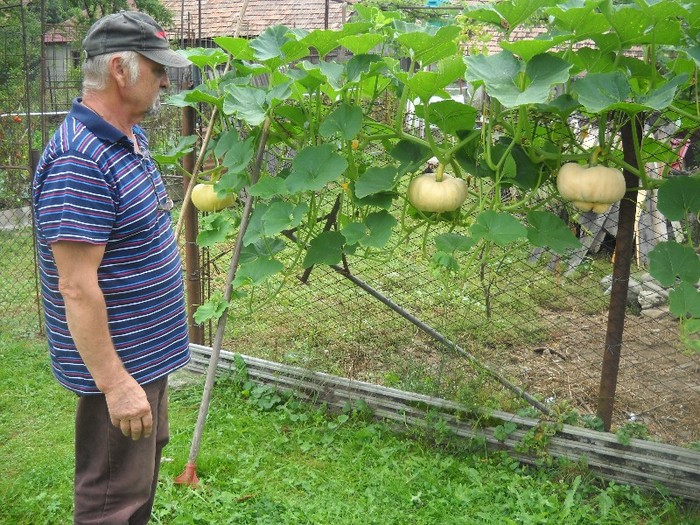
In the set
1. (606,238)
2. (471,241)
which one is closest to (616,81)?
(471,241)

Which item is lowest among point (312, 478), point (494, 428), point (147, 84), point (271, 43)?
point (312, 478)

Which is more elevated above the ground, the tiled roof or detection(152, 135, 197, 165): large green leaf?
the tiled roof

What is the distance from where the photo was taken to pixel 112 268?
193 cm

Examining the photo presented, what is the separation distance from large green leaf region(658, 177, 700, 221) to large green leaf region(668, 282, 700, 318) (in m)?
0.23

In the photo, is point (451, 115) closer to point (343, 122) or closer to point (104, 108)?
point (343, 122)

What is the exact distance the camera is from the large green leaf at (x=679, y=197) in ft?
7.80

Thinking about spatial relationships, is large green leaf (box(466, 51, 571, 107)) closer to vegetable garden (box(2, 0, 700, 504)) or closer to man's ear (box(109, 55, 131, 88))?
vegetable garden (box(2, 0, 700, 504))

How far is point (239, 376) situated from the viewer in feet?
12.0

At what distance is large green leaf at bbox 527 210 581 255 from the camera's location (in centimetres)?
254

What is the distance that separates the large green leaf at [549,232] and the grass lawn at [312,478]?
2.97 ft

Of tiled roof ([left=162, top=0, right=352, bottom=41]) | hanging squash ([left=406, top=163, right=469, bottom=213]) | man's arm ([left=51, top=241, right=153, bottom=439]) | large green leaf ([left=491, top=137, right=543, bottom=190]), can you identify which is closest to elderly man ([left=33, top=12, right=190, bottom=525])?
man's arm ([left=51, top=241, right=153, bottom=439])

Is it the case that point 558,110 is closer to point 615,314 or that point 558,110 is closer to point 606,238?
point 615,314

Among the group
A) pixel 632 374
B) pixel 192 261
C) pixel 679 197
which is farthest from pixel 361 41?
pixel 632 374

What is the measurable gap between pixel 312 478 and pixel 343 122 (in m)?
1.39
